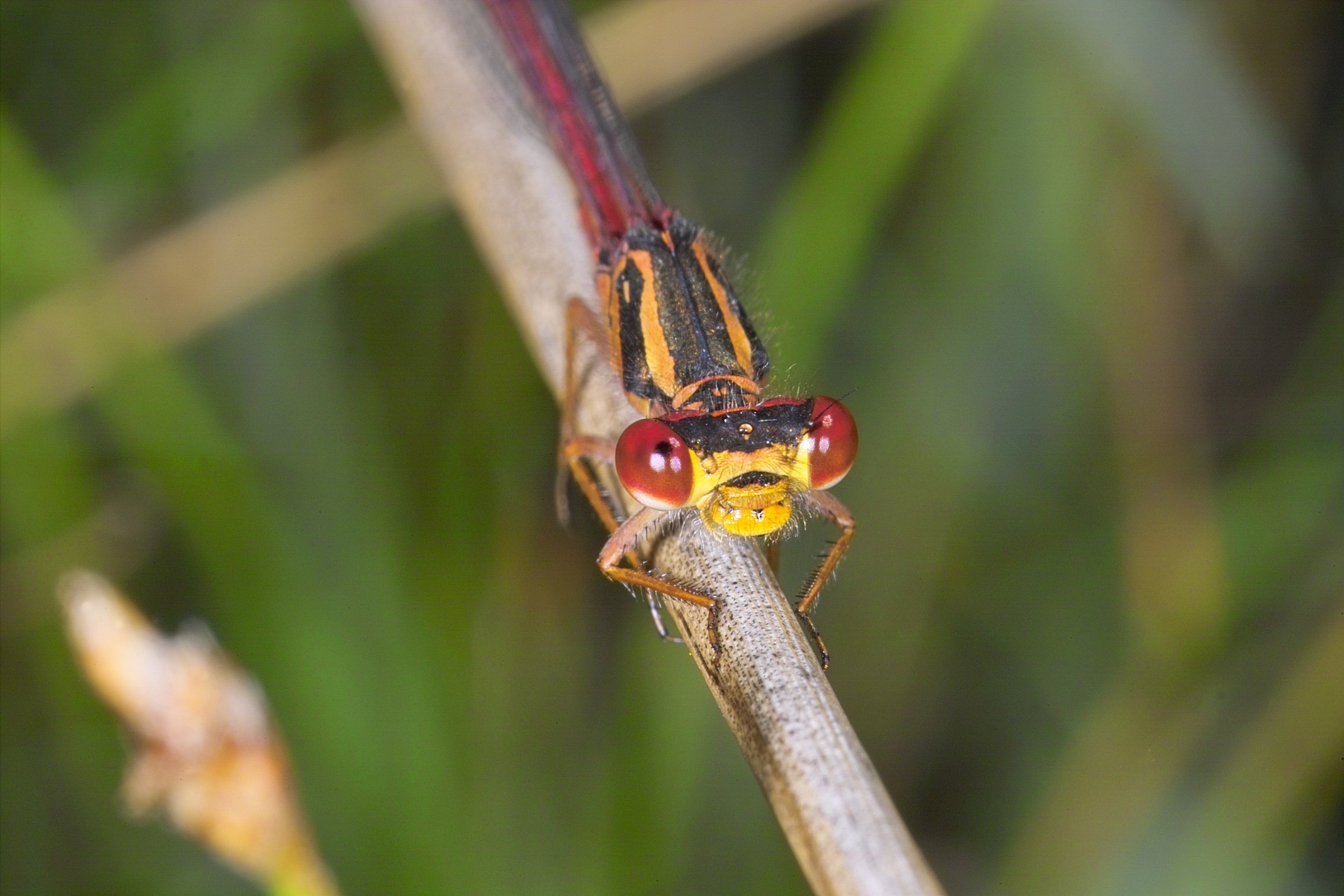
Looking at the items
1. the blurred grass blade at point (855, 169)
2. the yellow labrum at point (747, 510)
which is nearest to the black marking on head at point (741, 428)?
the yellow labrum at point (747, 510)

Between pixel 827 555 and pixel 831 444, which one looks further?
pixel 827 555

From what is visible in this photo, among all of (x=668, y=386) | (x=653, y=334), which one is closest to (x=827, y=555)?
(x=668, y=386)

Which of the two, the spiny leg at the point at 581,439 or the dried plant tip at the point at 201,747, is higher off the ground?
the spiny leg at the point at 581,439

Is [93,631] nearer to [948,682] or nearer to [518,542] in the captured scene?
[518,542]

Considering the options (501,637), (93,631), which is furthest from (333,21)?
(93,631)

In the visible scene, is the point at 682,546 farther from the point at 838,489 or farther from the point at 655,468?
the point at 838,489

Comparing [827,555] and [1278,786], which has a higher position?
[827,555]

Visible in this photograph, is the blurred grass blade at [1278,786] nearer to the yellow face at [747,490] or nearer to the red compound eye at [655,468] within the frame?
the yellow face at [747,490]
